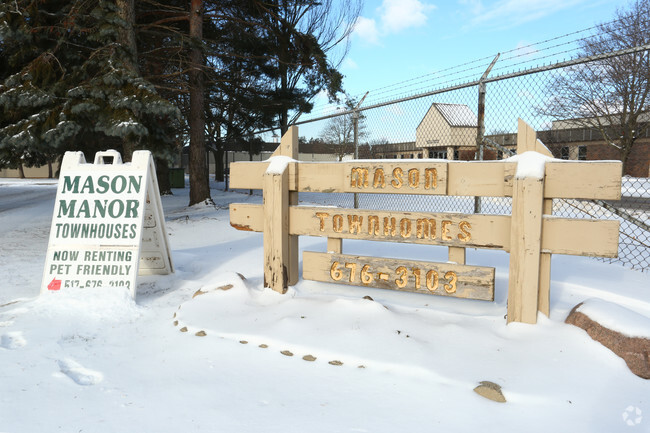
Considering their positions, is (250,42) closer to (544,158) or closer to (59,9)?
(59,9)

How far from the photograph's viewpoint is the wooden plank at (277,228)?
384cm

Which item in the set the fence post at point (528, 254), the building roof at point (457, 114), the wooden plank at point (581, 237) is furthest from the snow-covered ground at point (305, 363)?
the building roof at point (457, 114)

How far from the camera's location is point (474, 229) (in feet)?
10.7

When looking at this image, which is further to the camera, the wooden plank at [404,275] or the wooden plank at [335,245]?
the wooden plank at [335,245]

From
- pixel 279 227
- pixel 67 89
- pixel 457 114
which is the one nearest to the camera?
pixel 279 227

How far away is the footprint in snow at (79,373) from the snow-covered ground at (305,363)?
0.04 ft

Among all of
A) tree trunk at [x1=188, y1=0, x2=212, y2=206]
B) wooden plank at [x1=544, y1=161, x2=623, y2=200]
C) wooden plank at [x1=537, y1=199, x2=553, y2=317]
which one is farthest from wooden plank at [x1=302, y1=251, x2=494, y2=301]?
tree trunk at [x1=188, y1=0, x2=212, y2=206]

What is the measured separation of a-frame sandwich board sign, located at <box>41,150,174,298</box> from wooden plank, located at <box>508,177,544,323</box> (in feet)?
10.6

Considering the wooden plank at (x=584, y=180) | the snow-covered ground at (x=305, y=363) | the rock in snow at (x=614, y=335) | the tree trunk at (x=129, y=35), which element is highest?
the tree trunk at (x=129, y=35)

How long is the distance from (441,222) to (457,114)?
4.86 m

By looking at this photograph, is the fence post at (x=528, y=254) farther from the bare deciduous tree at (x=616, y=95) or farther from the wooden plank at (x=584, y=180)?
the bare deciduous tree at (x=616, y=95)

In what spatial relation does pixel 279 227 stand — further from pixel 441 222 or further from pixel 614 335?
pixel 614 335

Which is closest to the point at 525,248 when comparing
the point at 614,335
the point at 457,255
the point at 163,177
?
the point at 457,255

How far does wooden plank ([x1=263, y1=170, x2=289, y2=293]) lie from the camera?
384 cm
